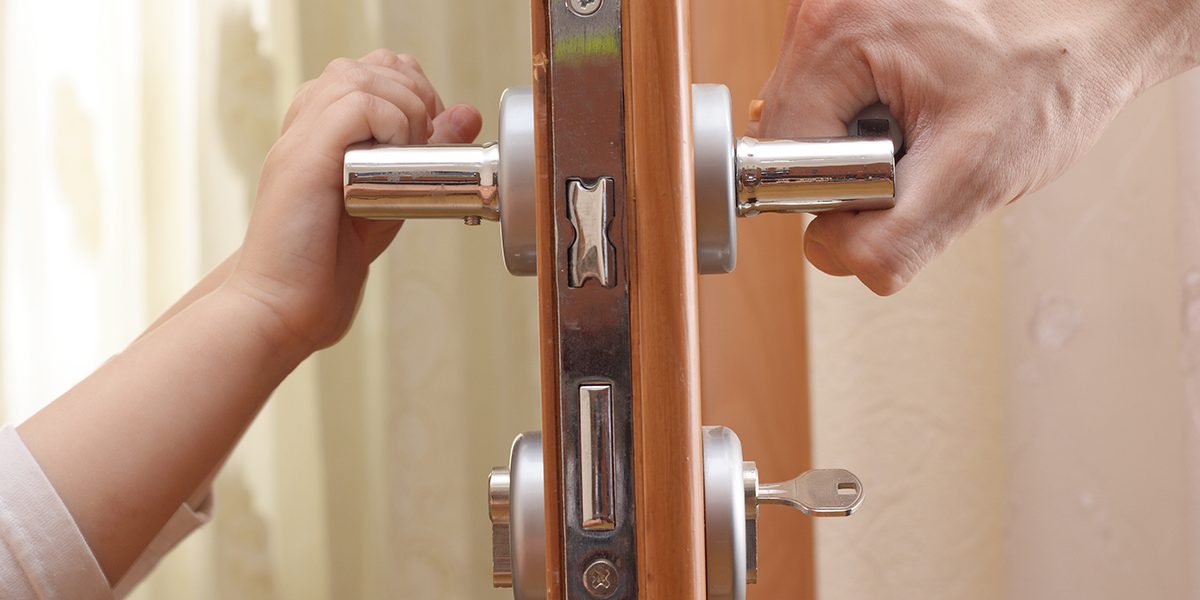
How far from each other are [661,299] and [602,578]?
0.06 meters

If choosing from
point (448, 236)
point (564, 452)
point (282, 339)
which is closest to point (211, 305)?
point (282, 339)

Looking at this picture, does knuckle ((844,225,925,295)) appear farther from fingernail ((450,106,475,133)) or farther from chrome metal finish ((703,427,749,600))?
fingernail ((450,106,475,133))

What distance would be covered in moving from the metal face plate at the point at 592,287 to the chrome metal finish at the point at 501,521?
47 millimetres

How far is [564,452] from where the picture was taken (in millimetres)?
222

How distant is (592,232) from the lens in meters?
0.22

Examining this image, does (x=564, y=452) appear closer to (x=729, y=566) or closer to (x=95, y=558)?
(x=729, y=566)

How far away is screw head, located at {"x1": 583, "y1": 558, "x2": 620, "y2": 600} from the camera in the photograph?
0.22 metres

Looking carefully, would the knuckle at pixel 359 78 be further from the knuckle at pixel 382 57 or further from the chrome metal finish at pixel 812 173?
the chrome metal finish at pixel 812 173

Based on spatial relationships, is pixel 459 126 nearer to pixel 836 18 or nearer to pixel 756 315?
pixel 836 18

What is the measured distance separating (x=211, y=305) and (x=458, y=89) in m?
0.47

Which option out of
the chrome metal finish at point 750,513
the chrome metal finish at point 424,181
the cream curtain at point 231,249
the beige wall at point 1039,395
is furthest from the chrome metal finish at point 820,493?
the cream curtain at point 231,249

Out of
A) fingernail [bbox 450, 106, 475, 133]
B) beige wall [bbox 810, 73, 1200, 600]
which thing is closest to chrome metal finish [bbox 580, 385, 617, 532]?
fingernail [bbox 450, 106, 475, 133]

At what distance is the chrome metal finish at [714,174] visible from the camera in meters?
0.25

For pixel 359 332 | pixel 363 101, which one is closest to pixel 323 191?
pixel 363 101
